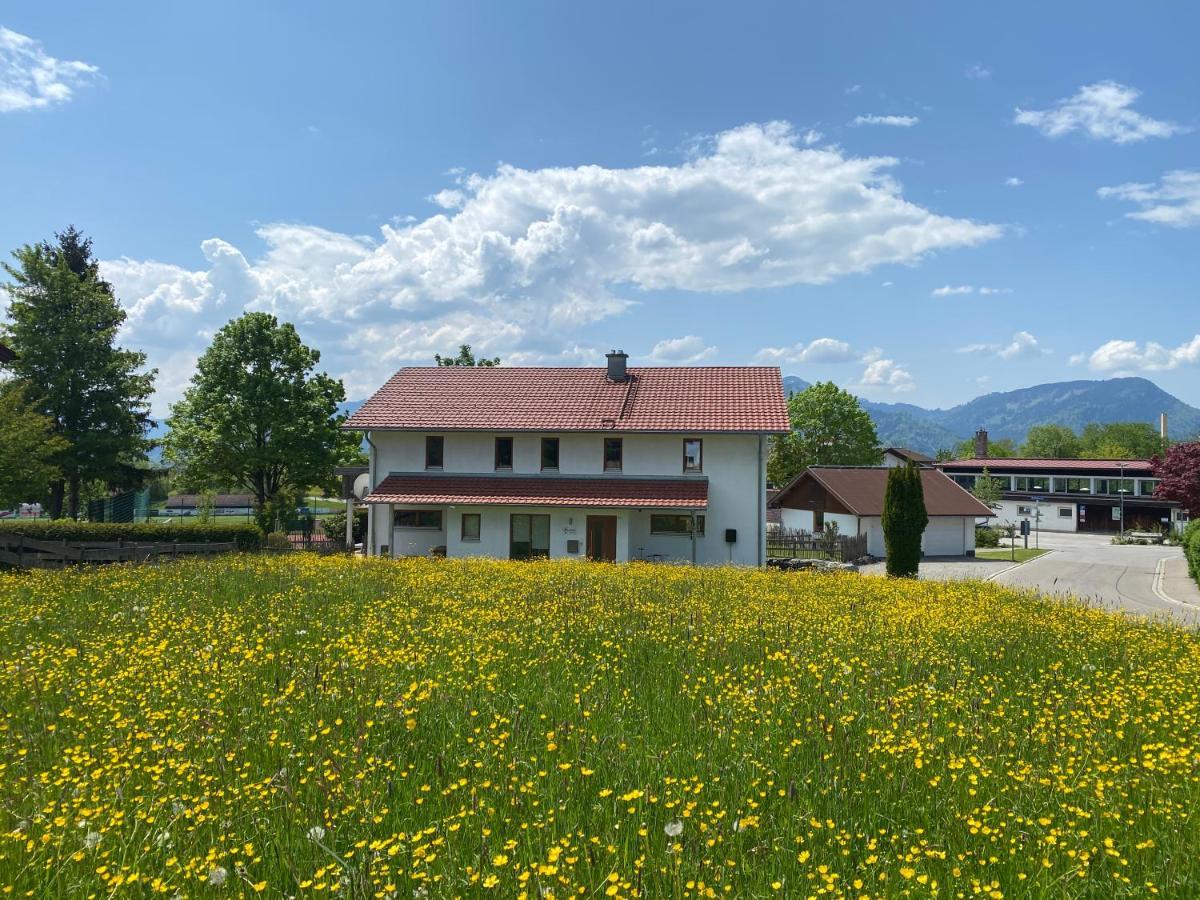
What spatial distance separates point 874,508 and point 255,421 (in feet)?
119

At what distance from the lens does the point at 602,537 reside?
28.8 meters

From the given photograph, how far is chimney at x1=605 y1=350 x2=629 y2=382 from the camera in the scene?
33531 mm

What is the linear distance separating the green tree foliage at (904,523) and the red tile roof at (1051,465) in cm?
6136

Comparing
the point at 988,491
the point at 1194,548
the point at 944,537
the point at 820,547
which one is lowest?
the point at 820,547

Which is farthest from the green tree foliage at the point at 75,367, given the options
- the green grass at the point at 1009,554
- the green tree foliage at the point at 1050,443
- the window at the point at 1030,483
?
the green tree foliage at the point at 1050,443

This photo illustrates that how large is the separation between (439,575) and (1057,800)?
1304 centimetres

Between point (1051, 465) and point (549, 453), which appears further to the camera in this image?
point (1051, 465)

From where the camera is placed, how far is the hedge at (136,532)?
22906 mm

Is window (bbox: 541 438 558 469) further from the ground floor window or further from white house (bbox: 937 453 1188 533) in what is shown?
white house (bbox: 937 453 1188 533)

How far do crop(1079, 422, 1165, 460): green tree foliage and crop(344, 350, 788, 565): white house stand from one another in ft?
473

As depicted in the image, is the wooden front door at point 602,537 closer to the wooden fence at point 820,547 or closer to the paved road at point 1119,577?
the wooden fence at point 820,547

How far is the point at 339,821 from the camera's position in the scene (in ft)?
15.3

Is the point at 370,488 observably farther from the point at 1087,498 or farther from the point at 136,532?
the point at 1087,498

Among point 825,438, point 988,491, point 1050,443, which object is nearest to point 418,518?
point 825,438
